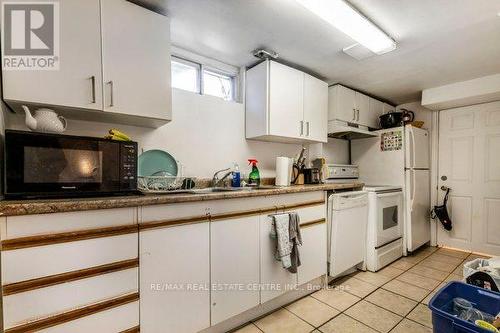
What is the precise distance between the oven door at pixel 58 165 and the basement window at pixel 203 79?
1.04m

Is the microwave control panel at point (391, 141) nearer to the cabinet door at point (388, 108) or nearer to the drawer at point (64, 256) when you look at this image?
the cabinet door at point (388, 108)

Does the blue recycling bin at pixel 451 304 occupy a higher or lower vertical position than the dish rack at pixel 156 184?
lower

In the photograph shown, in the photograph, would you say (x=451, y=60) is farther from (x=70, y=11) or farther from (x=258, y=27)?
(x=70, y=11)

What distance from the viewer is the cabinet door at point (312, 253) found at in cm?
200

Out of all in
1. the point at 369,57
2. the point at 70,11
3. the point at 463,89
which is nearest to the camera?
the point at 70,11

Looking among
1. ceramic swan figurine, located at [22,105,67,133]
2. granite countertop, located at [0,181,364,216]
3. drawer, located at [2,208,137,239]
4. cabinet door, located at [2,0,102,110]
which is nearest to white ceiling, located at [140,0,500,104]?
cabinet door, located at [2,0,102,110]

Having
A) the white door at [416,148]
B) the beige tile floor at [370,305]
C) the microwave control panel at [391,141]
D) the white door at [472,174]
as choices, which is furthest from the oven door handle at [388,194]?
the white door at [472,174]

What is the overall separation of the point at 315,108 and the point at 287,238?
5.08 ft

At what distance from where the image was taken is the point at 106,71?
1.40 metres

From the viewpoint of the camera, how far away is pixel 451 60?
7.55 ft

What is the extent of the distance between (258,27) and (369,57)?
118 centimetres

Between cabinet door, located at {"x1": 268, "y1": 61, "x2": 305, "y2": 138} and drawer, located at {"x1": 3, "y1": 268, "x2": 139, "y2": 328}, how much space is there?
1.64m

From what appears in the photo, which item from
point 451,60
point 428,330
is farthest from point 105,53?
point 451,60

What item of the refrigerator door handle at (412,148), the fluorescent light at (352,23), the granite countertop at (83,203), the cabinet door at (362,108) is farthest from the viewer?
the cabinet door at (362,108)
